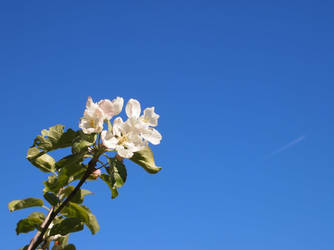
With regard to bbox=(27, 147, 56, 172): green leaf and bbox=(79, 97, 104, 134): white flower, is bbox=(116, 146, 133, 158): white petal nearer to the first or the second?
bbox=(79, 97, 104, 134): white flower

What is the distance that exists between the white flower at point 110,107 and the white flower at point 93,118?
35mm

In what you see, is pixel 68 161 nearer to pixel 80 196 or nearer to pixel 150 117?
pixel 80 196

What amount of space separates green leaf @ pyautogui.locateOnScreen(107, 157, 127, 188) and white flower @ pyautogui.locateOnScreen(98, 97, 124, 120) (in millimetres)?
243

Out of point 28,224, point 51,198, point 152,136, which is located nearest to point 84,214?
point 51,198

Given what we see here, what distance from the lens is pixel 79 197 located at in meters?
2.11

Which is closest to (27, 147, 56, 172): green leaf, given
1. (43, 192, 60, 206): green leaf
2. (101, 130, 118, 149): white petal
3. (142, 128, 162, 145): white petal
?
(43, 192, 60, 206): green leaf

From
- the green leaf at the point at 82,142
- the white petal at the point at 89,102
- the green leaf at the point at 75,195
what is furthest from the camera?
the green leaf at the point at 75,195

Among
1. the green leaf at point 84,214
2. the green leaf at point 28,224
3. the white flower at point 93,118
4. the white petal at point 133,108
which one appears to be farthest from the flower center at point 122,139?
the green leaf at point 28,224

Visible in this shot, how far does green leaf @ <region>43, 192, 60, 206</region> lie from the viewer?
1924 millimetres

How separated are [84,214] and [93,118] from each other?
506mm

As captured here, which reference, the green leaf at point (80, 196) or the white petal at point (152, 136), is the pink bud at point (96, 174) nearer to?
the green leaf at point (80, 196)

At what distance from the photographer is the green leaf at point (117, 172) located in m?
1.78

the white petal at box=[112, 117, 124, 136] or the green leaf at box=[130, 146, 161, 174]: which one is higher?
the white petal at box=[112, 117, 124, 136]

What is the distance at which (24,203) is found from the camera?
2.09m
